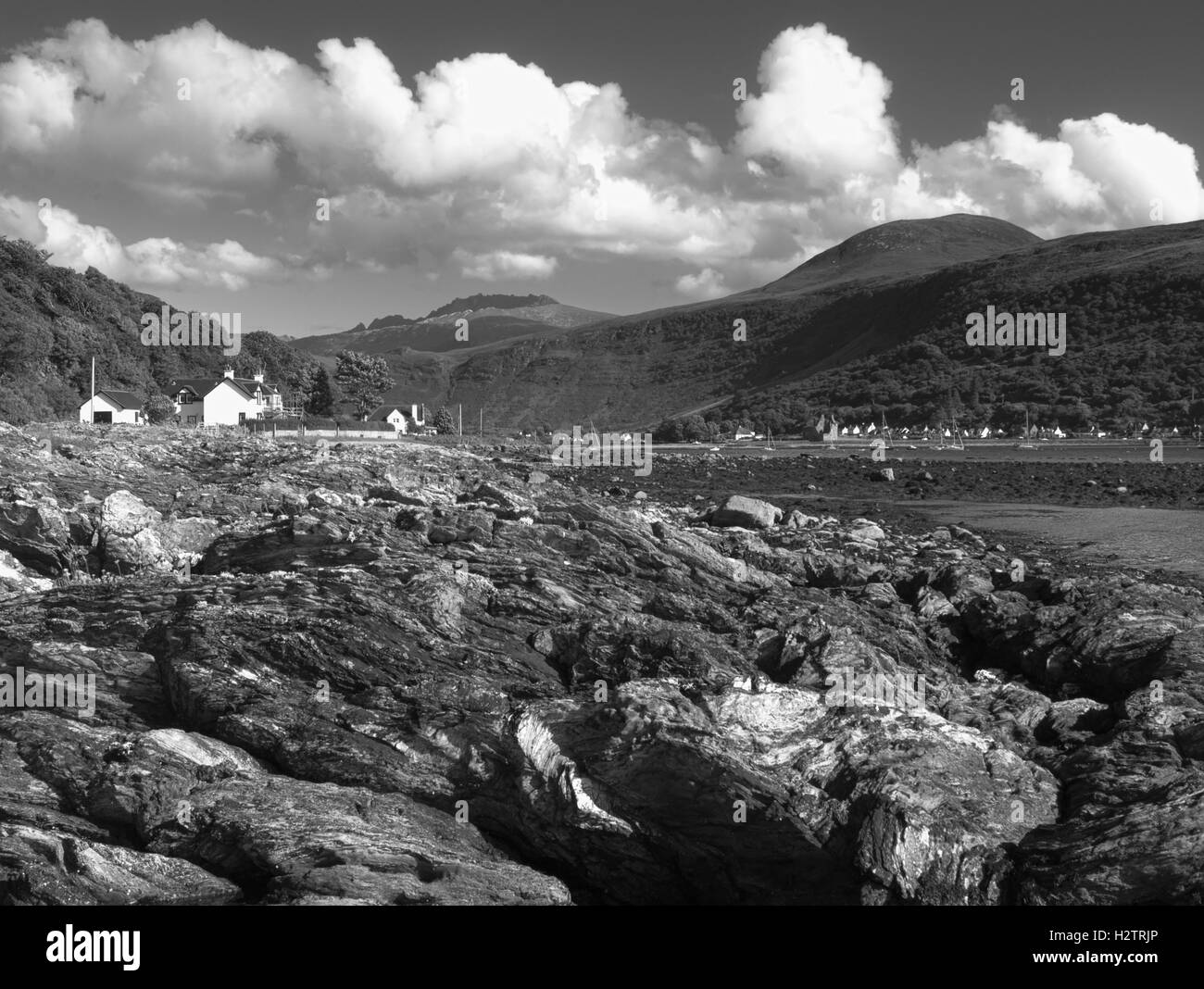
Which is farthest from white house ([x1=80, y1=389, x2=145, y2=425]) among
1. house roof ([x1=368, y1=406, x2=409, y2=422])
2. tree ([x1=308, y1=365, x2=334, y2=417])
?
tree ([x1=308, y1=365, x2=334, y2=417])

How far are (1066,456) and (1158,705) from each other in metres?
91.3

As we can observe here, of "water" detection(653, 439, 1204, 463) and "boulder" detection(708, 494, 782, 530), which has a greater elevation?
"water" detection(653, 439, 1204, 463)

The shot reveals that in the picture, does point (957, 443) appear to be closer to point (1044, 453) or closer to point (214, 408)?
point (1044, 453)

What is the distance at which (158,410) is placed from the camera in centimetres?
7581

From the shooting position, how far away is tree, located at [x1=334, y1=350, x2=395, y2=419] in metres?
108

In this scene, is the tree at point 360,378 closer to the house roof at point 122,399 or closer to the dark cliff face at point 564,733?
the house roof at point 122,399

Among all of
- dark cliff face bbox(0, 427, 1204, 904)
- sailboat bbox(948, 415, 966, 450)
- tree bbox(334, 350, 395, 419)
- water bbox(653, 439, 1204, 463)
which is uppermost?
tree bbox(334, 350, 395, 419)

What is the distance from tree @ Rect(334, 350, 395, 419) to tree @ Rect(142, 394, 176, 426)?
27.7m

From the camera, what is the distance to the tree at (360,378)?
10762cm

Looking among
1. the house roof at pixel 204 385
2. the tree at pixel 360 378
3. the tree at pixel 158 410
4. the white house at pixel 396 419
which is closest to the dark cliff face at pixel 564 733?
the tree at pixel 158 410

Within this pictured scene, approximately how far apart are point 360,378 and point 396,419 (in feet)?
53.5

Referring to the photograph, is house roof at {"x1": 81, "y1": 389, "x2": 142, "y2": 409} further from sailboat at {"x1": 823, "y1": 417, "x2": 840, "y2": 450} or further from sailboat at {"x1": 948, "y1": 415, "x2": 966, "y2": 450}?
sailboat at {"x1": 948, "y1": 415, "x2": 966, "y2": 450}

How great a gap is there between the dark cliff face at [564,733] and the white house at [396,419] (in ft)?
252
